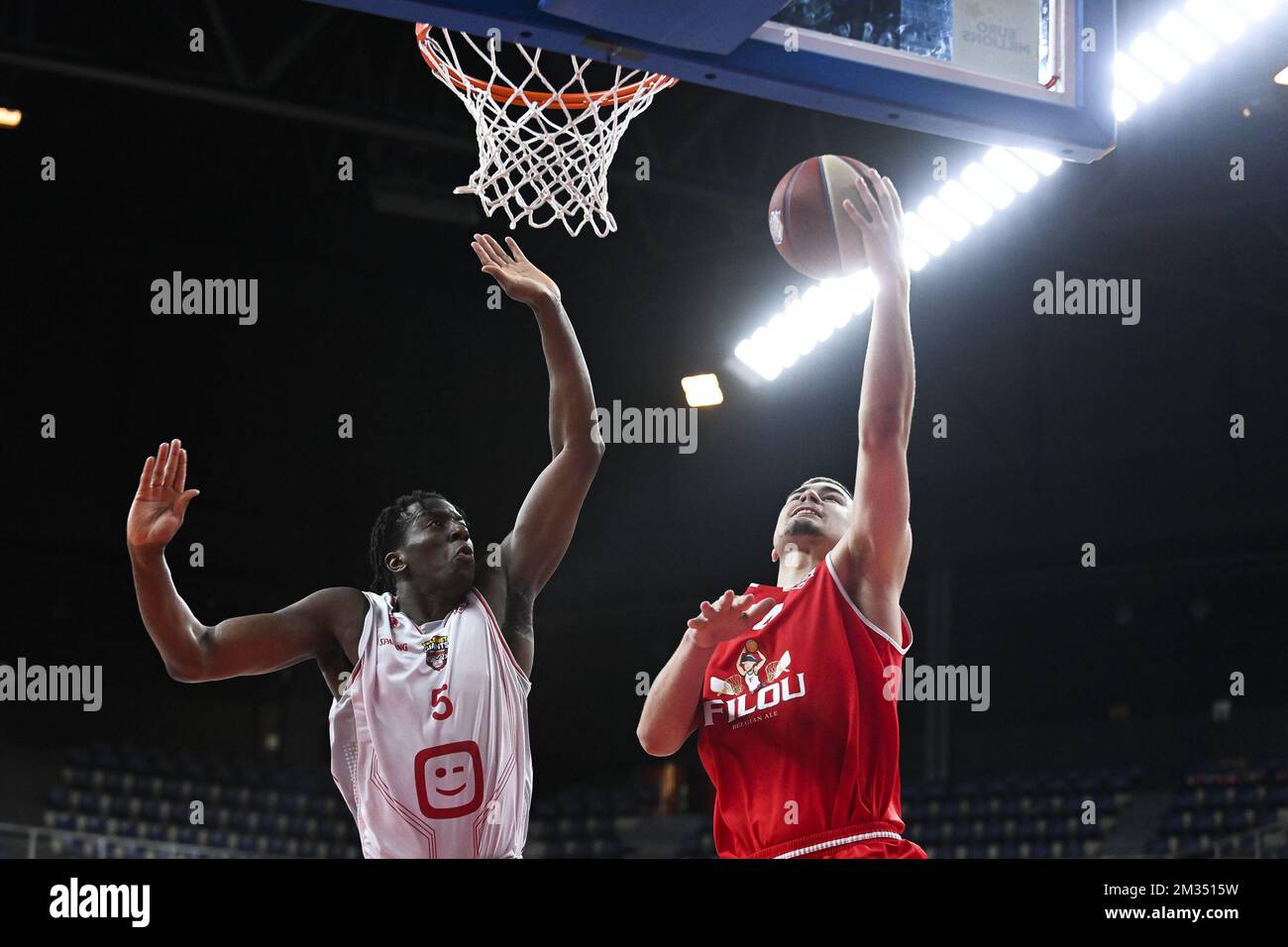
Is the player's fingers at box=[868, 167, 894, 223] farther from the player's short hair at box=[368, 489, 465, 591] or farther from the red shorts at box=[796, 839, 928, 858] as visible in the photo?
the red shorts at box=[796, 839, 928, 858]

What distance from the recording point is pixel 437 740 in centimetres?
334

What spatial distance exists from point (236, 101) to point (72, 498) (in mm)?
4729

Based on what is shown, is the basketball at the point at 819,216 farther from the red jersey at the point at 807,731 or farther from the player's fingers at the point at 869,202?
the red jersey at the point at 807,731

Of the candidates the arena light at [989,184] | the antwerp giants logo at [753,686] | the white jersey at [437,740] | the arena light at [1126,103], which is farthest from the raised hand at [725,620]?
the arena light at [1126,103]

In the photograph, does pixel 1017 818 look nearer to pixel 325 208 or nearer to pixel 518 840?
pixel 325 208

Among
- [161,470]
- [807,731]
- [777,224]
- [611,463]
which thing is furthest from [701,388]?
[807,731]

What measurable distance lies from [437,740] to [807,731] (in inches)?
32.7

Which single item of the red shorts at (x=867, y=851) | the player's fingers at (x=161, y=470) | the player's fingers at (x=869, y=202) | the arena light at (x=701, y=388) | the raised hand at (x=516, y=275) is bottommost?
the red shorts at (x=867, y=851)

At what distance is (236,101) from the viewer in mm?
8781

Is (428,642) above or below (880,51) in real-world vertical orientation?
below

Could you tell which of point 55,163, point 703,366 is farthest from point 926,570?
point 55,163

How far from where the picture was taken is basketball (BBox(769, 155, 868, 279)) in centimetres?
367

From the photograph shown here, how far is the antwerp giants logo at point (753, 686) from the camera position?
3283mm

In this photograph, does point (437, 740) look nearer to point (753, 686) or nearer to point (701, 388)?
point (753, 686)
